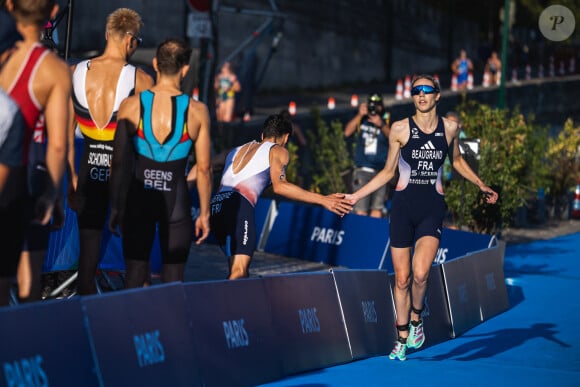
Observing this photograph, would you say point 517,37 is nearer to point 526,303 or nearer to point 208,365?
point 526,303

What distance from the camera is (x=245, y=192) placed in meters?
9.54

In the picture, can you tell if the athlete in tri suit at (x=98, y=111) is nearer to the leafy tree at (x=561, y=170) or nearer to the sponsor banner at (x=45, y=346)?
the sponsor banner at (x=45, y=346)

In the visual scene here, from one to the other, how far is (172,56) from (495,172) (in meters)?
11.7

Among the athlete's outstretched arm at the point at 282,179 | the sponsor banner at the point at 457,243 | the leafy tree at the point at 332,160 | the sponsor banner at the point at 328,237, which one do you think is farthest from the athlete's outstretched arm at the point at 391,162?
the leafy tree at the point at 332,160

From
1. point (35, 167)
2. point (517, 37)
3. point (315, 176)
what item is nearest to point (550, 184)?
point (315, 176)

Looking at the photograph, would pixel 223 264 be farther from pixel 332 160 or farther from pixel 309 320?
pixel 309 320

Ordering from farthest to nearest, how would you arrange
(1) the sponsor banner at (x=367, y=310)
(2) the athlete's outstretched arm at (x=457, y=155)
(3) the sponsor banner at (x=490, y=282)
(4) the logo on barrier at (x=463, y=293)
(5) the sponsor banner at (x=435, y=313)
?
(3) the sponsor banner at (x=490, y=282) < (4) the logo on barrier at (x=463, y=293) < (5) the sponsor banner at (x=435, y=313) < (2) the athlete's outstretched arm at (x=457, y=155) < (1) the sponsor banner at (x=367, y=310)

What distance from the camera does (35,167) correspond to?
21.0ft

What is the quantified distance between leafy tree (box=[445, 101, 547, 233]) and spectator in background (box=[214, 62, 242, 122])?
692 cm

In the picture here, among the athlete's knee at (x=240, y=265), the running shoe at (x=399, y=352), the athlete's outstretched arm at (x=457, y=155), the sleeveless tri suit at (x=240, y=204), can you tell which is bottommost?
the running shoe at (x=399, y=352)

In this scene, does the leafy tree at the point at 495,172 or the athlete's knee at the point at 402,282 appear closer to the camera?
the athlete's knee at the point at 402,282

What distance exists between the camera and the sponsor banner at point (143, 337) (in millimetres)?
7141

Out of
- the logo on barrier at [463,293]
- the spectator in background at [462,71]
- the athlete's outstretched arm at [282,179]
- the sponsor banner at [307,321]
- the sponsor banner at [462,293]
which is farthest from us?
the spectator in background at [462,71]

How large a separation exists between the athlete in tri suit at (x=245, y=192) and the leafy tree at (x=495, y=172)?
7.75 m
